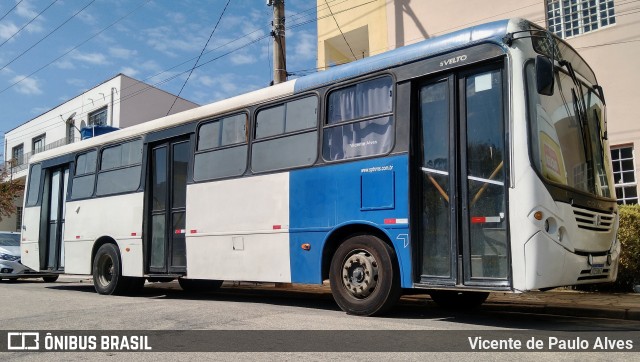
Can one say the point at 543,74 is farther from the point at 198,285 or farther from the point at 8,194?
the point at 8,194

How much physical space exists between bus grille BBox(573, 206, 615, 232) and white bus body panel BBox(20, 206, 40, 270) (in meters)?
11.6

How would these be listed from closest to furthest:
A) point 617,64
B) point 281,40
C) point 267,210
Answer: point 267,210 → point 617,64 → point 281,40

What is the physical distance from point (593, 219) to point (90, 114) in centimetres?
3051

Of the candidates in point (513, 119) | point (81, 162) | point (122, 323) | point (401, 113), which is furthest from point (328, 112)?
point (81, 162)

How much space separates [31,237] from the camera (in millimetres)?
13094

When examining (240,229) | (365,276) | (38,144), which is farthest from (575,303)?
(38,144)

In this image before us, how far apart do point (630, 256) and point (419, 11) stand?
905 cm

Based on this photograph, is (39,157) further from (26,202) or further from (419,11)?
(419,11)

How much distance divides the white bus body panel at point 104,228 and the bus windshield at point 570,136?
24.1ft

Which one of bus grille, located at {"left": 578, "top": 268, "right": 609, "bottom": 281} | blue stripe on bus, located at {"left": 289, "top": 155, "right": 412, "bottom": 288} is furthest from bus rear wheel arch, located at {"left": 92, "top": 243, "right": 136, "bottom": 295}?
bus grille, located at {"left": 578, "top": 268, "right": 609, "bottom": 281}

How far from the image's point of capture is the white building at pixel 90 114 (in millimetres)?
29578

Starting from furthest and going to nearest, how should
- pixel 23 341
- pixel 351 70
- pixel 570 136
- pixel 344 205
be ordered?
pixel 351 70 < pixel 344 205 < pixel 570 136 < pixel 23 341

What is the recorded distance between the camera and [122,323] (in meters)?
6.81

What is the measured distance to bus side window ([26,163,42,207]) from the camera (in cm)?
1336
